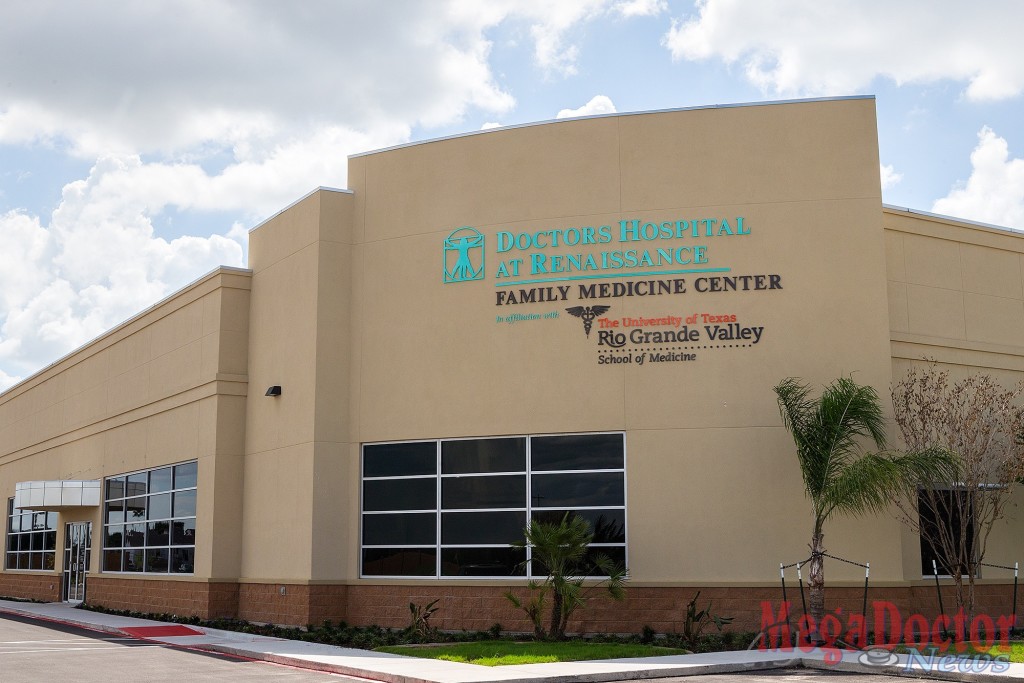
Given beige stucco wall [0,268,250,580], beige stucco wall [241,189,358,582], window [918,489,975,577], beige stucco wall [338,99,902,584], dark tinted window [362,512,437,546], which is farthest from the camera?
beige stucco wall [0,268,250,580]

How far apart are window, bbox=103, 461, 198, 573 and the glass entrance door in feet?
7.93

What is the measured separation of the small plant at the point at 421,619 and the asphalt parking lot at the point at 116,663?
3737mm

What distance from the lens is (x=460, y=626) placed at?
22906mm

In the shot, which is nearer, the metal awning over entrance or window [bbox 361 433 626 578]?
window [bbox 361 433 626 578]

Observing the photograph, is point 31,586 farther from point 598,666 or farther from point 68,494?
point 598,666

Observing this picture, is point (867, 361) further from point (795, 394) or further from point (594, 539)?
point (594, 539)

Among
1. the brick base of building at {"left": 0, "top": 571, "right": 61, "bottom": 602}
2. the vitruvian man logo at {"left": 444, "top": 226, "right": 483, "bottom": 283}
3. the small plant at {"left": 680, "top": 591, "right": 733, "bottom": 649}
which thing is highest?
the vitruvian man logo at {"left": 444, "top": 226, "right": 483, "bottom": 283}

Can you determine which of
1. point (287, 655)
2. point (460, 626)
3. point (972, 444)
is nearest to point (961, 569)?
point (972, 444)

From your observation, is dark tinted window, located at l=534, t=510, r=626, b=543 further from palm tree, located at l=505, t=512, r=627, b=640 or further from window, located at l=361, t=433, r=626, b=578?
palm tree, located at l=505, t=512, r=627, b=640

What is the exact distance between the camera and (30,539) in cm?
4331

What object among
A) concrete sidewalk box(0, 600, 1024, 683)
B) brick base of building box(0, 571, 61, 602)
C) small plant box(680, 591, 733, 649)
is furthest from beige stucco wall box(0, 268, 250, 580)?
small plant box(680, 591, 733, 649)

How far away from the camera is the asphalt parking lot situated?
1633cm

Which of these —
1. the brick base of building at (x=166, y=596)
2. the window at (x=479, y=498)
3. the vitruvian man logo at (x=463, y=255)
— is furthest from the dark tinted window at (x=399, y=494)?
the brick base of building at (x=166, y=596)

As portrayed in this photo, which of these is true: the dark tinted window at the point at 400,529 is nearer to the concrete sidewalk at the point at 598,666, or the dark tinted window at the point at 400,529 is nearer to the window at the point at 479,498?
the window at the point at 479,498
